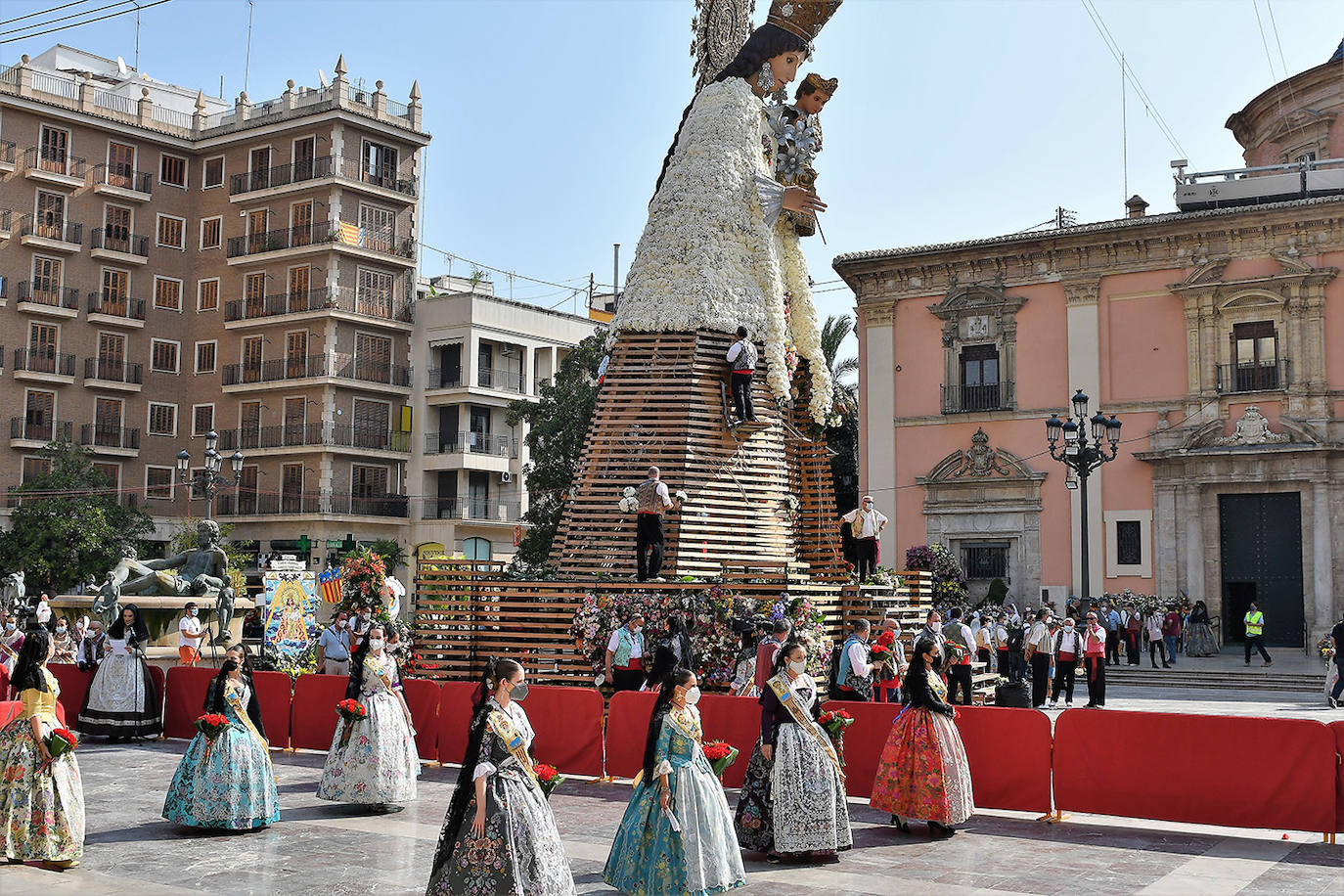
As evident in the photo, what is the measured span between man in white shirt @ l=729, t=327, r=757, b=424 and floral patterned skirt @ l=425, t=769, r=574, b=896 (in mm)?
11376

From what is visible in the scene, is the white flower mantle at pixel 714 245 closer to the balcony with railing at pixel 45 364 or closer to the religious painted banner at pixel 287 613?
the religious painted banner at pixel 287 613

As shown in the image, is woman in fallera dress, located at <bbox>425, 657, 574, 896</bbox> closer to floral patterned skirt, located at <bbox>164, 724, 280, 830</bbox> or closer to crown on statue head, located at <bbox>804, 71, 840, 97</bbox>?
floral patterned skirt, located at <bbox>164, 724, 280, 830</bbox>

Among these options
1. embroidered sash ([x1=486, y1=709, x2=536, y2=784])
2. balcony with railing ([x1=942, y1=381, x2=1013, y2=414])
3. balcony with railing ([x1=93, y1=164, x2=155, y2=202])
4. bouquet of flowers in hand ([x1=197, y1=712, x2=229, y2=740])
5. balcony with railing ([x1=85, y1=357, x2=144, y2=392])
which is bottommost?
bouquet of flowers in hand ([x1=197, y1=712, x2=229, y2=740])

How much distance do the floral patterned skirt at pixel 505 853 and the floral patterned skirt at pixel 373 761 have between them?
4224 millimetres

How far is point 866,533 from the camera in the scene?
1991cm

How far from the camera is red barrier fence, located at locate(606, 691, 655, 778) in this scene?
14.0 meters

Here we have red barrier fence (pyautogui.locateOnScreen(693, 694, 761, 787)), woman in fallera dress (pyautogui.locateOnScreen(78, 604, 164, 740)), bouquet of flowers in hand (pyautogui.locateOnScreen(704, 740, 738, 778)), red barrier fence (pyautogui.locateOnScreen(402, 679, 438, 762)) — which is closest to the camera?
bouquet of flowers in hand (pyautogui.locateOnScreen(704, 740, 738, 778))

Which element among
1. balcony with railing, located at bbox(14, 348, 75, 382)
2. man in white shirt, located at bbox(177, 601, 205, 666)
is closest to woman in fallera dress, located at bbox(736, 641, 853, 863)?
man in white shirt, located at bbox(177, 601, 205, 666)

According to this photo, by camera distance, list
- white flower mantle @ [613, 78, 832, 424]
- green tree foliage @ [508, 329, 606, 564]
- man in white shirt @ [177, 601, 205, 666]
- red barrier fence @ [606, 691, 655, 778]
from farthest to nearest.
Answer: green tree foliage @ [508, 329, 606, 564]
white flower mantle @ [613, 78, 832, 424]
man in white shirt @ [177, 601, 205, 666]
red barrier fence @ [606, 691, 655, 778]

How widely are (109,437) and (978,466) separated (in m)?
30.6

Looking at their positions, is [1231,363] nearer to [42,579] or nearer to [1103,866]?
[1103,866]

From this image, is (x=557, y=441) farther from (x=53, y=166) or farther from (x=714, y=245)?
(x=53, y=166)

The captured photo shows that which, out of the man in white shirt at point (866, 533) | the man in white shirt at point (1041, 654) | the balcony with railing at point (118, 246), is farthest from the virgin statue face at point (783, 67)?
the balcony with railing at point (118, 246)

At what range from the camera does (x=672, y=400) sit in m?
18.9
